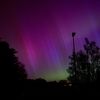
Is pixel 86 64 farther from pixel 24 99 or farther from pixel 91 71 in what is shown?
pixel 24 99

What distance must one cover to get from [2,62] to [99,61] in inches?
1377

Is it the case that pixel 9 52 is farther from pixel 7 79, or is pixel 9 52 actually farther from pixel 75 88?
pixel 75 88

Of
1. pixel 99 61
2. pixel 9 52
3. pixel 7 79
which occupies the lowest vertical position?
pixel 7 79

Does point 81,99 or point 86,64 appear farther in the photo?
point 86,64

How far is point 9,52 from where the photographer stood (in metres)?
47.6

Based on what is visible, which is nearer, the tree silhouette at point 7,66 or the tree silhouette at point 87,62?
the tree silhouette at point 7,66

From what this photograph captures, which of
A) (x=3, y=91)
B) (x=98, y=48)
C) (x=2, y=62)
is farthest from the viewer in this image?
(x=98, y=48)

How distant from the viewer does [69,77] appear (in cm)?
7431

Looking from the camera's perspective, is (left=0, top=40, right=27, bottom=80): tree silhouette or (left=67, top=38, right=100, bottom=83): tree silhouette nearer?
(left=0, top=40, right=27, bottom=80): tree silhouette

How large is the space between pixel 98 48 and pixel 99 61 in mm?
3294

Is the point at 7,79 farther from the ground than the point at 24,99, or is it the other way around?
the point at 7,79

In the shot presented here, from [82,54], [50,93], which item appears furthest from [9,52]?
[82,54]

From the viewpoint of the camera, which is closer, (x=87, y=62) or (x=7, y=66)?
(x=7, y=66)

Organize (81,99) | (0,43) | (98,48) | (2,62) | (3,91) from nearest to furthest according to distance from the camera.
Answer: (81,99)
(3,91)
(2,62)
(0,43)
(98,48)
